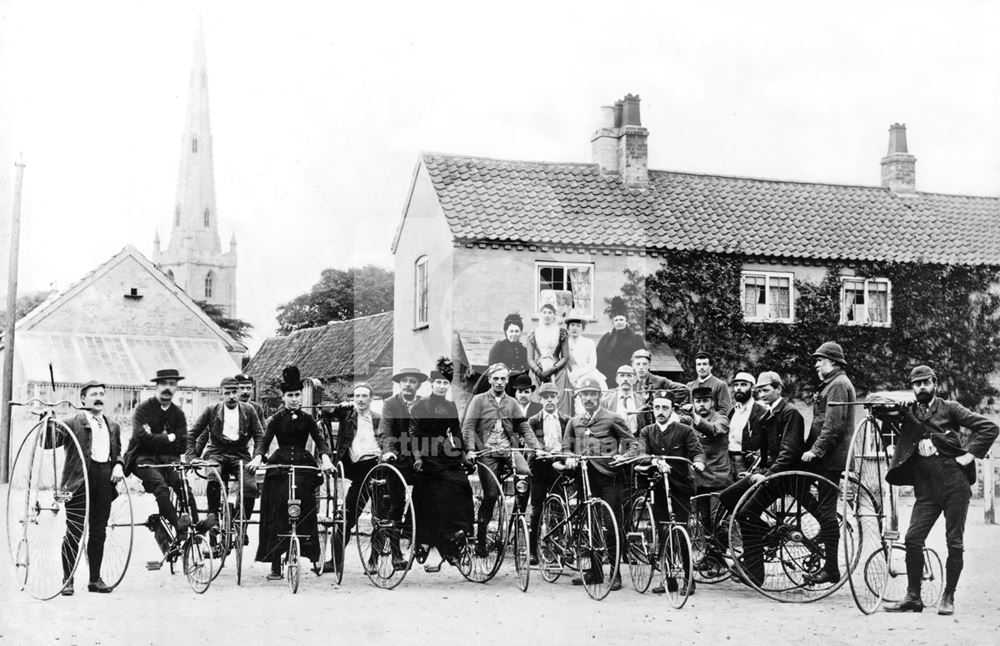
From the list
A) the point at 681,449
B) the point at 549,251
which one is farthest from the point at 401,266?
the point at 681,449

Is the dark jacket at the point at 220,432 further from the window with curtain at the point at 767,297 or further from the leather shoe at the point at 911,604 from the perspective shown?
the window with curtain at the point at 767,297

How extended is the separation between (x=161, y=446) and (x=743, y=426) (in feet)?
19.4

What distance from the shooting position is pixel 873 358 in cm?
2531

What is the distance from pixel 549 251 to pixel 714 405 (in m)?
11.8

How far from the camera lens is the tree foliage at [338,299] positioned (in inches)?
2084

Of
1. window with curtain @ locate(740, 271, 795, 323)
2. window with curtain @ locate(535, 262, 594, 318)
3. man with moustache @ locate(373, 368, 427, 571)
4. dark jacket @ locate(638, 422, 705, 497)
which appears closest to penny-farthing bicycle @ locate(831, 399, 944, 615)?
dark jacket @ locate(638, 422, 705, 497)

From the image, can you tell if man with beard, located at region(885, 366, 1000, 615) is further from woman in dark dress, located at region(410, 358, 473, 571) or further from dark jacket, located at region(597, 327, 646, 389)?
dark jacket, located at region(597, 327, 646, 389)

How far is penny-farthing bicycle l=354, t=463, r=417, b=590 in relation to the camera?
1099cm

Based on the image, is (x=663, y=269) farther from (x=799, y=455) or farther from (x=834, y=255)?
(x=799, y=455)

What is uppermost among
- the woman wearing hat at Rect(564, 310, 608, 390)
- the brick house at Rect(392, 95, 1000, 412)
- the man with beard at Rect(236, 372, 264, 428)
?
the brick house at Rect(392, 95, 1000, 412)

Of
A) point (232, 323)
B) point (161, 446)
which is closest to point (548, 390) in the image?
point (161, 446)

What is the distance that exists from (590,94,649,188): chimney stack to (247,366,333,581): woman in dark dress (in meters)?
15.5

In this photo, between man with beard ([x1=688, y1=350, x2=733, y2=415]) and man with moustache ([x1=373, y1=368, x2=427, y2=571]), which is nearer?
man with moustache ([x1=373, y1=368, x2=427, y2=571])

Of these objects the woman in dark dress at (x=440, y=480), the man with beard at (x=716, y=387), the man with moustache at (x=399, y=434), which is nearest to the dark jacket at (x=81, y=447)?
the man with moustache at (x=399, y=434)
